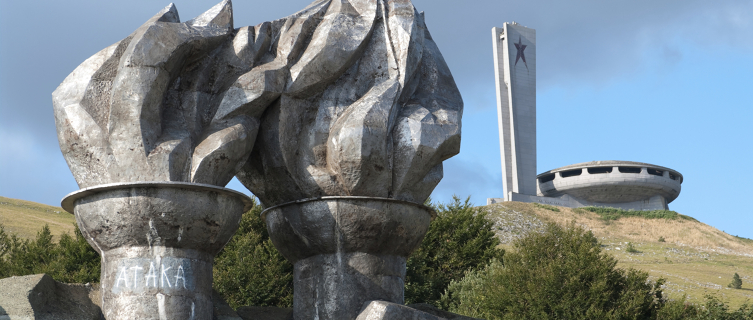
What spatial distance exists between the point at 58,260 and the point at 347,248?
67.2 ft

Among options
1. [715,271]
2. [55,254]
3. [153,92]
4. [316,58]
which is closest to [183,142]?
[153,92]

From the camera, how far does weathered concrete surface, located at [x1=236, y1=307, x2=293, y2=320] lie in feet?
32.7

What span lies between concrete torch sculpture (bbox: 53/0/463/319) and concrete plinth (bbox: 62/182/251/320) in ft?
0.05

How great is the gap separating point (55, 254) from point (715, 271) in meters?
33.1

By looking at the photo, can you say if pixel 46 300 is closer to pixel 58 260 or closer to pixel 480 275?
pixel 58 260

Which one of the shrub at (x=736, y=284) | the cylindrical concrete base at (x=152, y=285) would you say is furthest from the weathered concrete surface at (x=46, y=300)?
the shrub at (x=736, y=284)

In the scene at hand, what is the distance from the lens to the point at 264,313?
1011cm

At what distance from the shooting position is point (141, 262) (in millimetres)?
8086

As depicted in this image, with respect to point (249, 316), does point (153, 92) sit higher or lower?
higher

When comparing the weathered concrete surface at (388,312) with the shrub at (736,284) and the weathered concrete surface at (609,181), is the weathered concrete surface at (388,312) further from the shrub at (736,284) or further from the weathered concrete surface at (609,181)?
the weathered concrete surface at (609,181)

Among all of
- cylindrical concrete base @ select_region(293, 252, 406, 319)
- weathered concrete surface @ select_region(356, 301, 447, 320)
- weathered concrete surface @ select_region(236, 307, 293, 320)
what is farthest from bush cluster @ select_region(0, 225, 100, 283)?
weathered concrete surface @ select_region(356, 301, 447, 320)

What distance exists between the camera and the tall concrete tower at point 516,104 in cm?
6325

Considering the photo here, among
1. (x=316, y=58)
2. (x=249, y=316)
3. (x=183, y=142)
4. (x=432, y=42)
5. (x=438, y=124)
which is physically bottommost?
(x=249, y=316)

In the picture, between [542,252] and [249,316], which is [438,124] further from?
[542,252]
